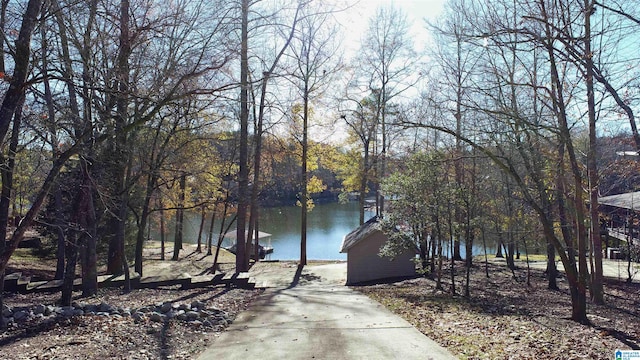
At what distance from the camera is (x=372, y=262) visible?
17938mm

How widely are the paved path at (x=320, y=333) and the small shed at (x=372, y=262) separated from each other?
5.60 meters

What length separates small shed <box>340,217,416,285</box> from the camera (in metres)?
17.9

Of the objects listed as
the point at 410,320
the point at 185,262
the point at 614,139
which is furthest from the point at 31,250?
the point at 614,139

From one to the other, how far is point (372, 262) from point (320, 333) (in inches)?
413

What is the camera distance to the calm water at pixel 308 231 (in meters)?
34.5

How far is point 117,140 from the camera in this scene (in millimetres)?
9695

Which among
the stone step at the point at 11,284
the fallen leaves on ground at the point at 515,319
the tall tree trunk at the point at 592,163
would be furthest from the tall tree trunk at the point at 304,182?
the tall tree trunk at the point at 592,163

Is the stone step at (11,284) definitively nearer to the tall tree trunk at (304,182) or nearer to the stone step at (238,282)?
the stone step at (238,282)

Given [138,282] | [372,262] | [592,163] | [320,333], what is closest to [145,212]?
[138,282]

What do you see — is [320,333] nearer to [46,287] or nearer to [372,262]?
[46,287]

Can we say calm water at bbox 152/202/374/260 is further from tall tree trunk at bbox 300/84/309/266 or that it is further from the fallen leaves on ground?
the fallen leaves on ground

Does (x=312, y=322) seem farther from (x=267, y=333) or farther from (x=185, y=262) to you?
(x=185, y=262)

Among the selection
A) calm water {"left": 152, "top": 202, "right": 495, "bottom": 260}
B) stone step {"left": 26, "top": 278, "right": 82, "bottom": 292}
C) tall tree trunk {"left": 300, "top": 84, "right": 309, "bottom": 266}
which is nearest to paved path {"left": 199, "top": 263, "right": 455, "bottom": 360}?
stone step {"left": 26, "top": 278, "right": 82, "bottom": 292}

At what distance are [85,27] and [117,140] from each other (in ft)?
8.32
